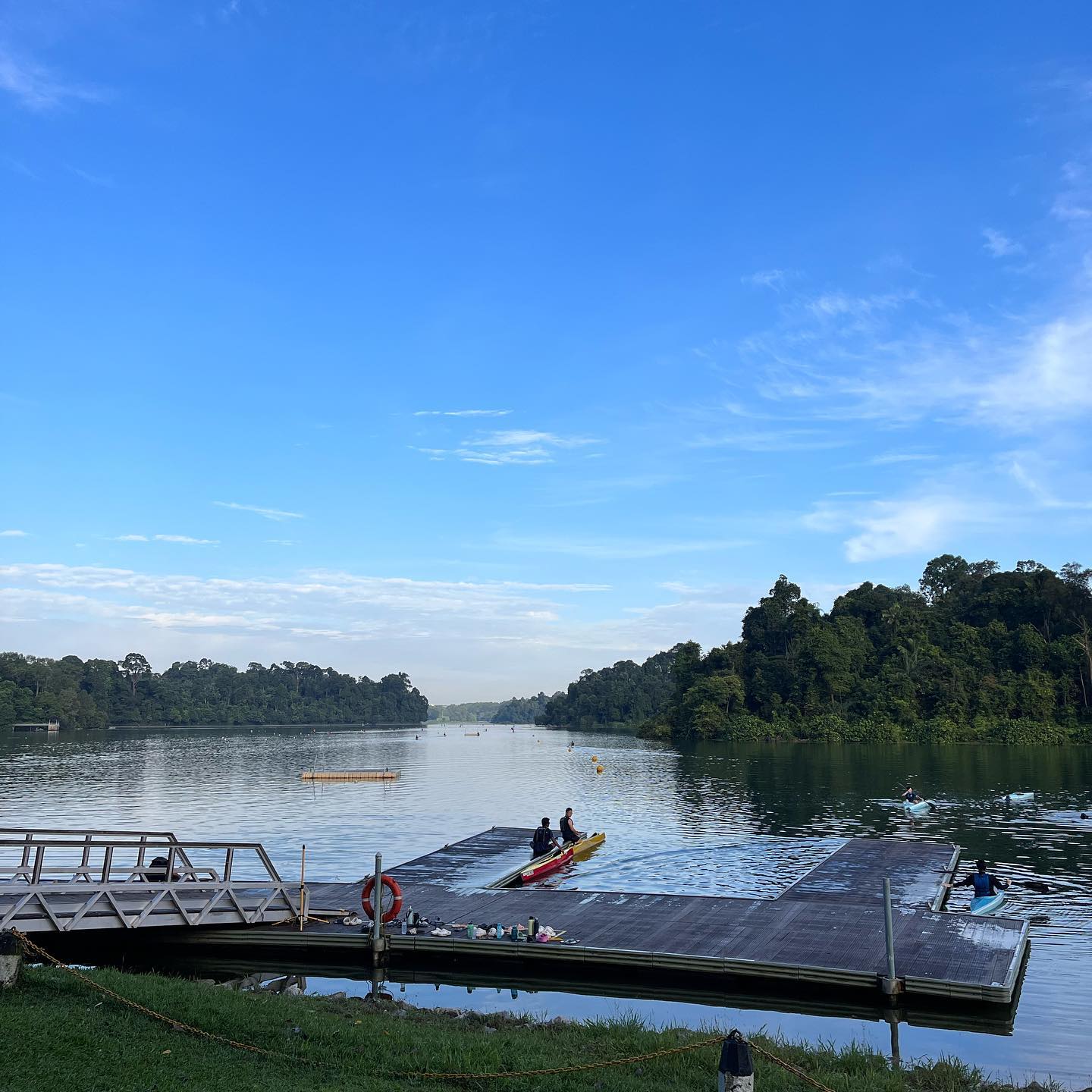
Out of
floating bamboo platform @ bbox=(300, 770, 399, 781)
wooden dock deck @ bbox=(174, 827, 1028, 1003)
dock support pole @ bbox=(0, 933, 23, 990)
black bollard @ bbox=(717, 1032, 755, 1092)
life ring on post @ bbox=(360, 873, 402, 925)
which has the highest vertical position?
black bollard @ bbox=(717, 1032, 755, 1092)

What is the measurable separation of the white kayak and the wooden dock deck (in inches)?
39.2

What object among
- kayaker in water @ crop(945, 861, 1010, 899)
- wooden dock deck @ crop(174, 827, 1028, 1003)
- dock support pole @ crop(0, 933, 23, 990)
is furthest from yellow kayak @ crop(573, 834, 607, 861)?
dock support pole @ crop(0, 933, 23, 990)

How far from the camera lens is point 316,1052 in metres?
13.1

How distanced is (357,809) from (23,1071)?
4937cm

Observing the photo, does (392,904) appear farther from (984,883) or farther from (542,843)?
(984,883)

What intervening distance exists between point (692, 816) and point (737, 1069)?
46199 mm

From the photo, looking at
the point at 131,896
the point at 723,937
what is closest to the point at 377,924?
the point at 131,896

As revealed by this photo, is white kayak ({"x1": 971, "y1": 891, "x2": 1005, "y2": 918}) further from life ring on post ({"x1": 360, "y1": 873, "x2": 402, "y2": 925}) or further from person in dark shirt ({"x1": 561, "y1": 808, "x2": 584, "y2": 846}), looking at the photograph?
life ring on post ({"x1": 360, "y1": 873, "x2": 402, "y2": 925})

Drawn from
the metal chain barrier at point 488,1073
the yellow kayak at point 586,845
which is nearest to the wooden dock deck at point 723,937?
the metal chain barrier at point 488,1073

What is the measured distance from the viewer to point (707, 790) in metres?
67.2

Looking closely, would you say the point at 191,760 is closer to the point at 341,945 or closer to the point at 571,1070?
the point at 341,945

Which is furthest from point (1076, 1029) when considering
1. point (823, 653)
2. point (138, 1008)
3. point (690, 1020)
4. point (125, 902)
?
point (823, 653)

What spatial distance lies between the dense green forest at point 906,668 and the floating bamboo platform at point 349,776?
6434 cm

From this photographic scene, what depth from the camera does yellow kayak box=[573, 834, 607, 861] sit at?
38781 millimetres
